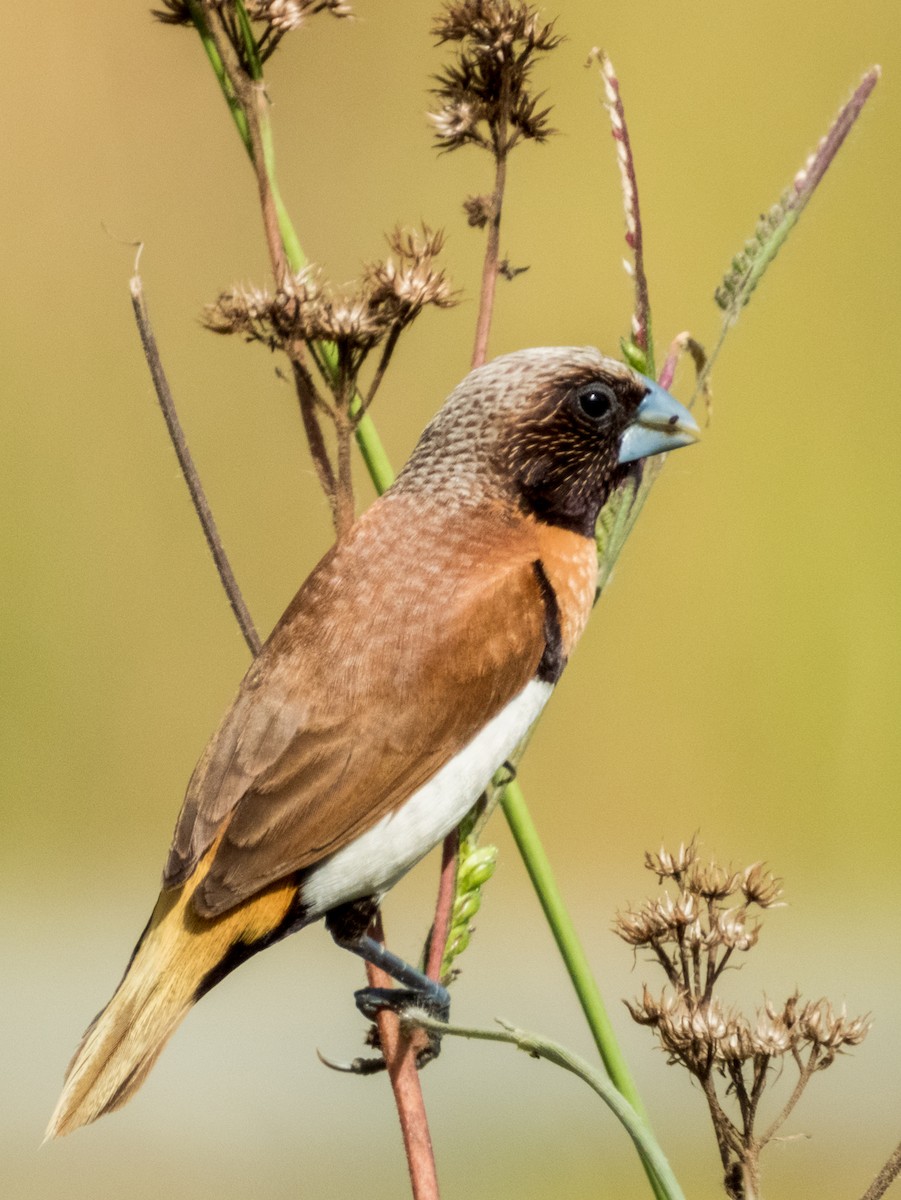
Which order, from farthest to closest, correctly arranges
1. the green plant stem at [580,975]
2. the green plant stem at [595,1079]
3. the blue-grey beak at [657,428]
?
the blue-grey beak at [657,428] < the green plant stem at [580,975] < the green plant stem at [595,1079]

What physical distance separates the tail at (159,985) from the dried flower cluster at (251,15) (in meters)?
0.50

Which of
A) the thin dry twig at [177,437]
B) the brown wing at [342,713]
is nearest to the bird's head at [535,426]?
the brown wing at [342,713]

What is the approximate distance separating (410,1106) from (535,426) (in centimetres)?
49

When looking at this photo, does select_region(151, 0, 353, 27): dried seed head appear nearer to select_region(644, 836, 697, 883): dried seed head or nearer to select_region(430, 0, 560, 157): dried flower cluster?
select_region(430, 0, 560, 157): dried flower cluster

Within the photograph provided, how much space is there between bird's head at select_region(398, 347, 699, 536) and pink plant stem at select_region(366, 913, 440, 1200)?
39 cm

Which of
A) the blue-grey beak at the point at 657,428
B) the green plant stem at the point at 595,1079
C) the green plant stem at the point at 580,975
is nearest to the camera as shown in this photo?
the green plant stem at the point at 595,1079

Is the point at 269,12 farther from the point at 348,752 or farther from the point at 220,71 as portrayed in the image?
the point at 348,752

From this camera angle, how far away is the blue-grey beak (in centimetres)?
92

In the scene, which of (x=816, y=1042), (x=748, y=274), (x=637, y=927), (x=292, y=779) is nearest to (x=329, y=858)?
(x=292, y=779)

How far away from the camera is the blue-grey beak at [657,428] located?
92 centimetres

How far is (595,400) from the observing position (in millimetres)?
970

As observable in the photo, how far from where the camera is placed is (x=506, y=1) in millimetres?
820

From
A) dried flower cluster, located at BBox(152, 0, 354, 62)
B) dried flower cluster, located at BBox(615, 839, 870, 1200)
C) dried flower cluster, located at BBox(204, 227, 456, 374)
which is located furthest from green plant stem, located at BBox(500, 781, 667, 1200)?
dried flower cluster, located at BBox(152, 0, 354, 62)

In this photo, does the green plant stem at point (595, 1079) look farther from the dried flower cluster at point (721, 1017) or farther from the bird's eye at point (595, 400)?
the bird's eye at point (595, 400)
